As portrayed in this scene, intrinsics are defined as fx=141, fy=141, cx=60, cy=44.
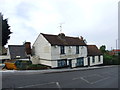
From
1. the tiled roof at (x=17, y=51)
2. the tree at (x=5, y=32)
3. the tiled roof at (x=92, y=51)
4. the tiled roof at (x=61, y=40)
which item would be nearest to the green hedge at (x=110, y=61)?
the tiled roof at (x=92, y=51)

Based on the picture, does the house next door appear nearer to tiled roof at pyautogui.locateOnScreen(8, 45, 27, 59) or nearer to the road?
tiled roof at pyautogui.locateOnScreen(8, 45, 27, 59)

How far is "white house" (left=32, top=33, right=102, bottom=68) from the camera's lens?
2400cm

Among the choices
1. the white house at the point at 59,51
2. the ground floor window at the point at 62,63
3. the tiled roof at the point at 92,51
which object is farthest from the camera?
the tiled roof at the point at 92,51

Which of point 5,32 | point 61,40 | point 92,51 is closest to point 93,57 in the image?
point 92,51

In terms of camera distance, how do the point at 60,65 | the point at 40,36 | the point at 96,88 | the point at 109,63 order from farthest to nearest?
the point at 109,63
the point at 40,36
the point at 60,65
the point at 96,88

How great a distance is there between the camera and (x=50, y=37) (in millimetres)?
25609

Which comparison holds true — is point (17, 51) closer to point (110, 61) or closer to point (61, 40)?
point (61, 40)

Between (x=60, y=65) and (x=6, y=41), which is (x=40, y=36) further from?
(x=6, y=41)

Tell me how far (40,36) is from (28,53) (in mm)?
4895

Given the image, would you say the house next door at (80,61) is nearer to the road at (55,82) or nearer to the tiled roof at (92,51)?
the tiled roof at (92,51)

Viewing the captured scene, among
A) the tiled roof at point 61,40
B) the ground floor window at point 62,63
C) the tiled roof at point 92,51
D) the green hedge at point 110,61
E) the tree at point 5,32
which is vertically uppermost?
the tree at point 5,32

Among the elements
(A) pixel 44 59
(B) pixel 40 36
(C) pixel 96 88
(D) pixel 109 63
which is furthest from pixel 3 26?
(C) pixel 96 88

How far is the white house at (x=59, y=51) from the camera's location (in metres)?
24.0

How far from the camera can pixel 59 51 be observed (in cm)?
2466
